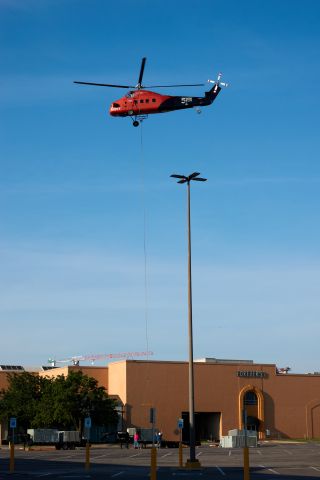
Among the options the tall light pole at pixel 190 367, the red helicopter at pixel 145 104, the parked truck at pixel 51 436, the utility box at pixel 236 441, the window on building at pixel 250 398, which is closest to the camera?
the tall light pole at pixel 190 367

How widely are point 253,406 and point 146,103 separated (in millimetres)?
55289

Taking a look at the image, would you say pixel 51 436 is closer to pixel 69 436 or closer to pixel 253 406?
pixel 69 436

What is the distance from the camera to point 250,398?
94500 mm

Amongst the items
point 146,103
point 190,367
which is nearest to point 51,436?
point 146,103

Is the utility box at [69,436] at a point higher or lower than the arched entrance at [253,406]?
lower

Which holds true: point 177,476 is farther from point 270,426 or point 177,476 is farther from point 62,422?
point 270,426

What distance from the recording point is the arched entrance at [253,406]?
92750 millimetres

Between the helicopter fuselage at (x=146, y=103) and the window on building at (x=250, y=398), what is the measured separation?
174 feet

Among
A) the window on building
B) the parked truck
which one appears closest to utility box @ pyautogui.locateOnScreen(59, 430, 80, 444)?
the parked truck

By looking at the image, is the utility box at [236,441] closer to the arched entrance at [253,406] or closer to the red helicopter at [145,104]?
the arched entrance at [253,406]

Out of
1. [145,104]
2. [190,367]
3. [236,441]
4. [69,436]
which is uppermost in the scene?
[145,104]

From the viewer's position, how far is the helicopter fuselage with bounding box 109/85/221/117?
48500 millimetres

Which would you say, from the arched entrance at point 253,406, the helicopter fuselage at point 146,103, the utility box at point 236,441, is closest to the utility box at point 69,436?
the utility box at point 236,441

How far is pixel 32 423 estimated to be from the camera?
7588cm
